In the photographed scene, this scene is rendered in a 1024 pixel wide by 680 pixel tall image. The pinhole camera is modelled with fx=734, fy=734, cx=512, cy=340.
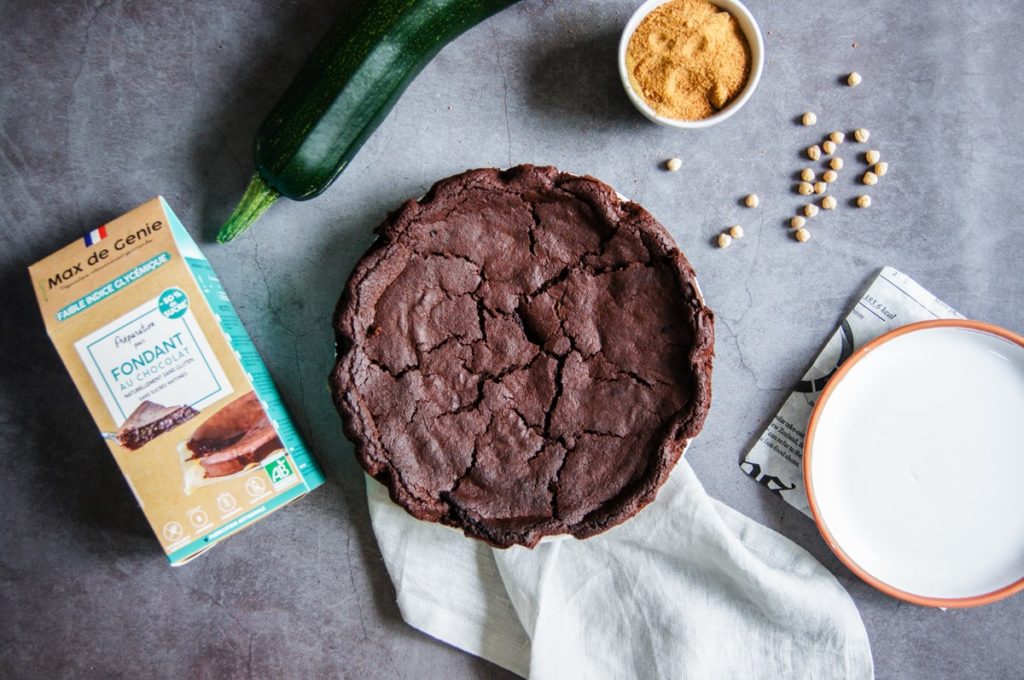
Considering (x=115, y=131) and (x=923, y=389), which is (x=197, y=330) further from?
(x=923, y=389)

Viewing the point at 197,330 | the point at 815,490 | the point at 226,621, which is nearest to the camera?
the point at 197,330

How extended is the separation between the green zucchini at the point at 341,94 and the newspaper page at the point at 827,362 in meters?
1.45

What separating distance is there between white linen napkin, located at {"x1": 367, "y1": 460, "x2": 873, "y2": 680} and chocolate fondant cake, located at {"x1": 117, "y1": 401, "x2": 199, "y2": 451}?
589 mm

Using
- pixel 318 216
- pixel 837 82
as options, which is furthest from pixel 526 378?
pixel 837 82

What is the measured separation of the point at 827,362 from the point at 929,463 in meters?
0.42

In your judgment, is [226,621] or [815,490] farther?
[226,621]

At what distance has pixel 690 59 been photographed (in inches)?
82.3

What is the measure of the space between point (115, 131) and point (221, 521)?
1.30 meters

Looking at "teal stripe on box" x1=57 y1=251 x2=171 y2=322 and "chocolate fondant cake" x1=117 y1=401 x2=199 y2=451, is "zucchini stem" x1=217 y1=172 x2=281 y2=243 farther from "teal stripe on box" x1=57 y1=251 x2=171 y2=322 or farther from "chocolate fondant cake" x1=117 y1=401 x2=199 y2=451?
"chocolate fondant cake" x1=117 y1=401 x2=199 y2=451

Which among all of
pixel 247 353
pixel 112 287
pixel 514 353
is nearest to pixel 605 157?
pixel 514 353

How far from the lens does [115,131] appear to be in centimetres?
233

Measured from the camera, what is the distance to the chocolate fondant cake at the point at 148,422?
6.37 ft

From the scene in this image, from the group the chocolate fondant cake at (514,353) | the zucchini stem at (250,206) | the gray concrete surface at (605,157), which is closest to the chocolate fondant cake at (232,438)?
the chocolate fondant cake at (514,353)

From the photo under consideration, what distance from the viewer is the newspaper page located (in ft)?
7.52
